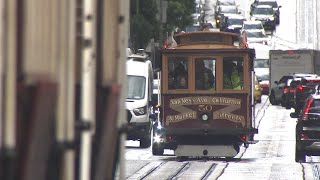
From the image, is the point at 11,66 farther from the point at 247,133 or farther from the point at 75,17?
the point at 247,133

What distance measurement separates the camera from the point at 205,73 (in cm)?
2794

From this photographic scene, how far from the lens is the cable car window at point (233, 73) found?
89.7 ft

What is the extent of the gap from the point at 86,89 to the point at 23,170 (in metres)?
1.18

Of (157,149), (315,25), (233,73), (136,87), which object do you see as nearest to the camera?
(233,73)

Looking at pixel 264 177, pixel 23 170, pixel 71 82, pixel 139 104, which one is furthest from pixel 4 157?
pixel 139 104

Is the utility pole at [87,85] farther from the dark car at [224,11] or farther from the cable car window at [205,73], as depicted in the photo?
the dark car at [224,11]

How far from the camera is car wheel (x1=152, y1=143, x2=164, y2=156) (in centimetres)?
3013

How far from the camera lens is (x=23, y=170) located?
202 inches

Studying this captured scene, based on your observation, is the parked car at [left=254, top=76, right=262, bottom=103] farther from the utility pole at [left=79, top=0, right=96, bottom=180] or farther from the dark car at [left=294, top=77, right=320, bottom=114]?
the utility pole at [left=79, top=0, right=96, bottom=180]

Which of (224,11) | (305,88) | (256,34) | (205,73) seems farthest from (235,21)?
(205,73)

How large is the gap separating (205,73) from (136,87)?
5.79 m

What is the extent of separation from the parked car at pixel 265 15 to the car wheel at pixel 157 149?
53778 millimetres

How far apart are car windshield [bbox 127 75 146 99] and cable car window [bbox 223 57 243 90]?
578 centimetres

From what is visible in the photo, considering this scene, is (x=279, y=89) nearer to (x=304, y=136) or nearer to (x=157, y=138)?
(x=157, y=138)
